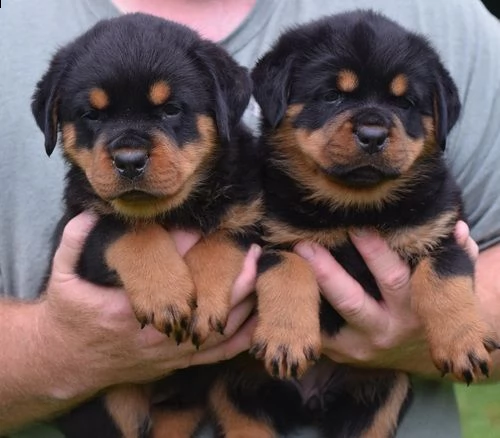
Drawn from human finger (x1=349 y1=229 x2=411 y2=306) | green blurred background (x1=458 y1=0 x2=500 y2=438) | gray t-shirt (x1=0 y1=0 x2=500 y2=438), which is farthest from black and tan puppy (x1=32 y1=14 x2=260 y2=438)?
green blurred background (x1=458 y1=0 x2=500 y2=438)

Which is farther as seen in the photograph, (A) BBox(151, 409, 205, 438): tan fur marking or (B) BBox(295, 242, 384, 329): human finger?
(A) BBox(151, 409, 205, 438): tan fur marking

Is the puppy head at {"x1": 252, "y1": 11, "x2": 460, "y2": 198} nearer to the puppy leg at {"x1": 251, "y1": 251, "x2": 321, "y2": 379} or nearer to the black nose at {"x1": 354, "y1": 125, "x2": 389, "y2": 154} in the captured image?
the black nose at {"x1": 354, "y1": 125, "x2": 389, "y2": 154}

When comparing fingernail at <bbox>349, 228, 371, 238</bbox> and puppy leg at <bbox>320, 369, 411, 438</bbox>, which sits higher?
fingernail at <bbox>349, 228, 371, 238</bbox>

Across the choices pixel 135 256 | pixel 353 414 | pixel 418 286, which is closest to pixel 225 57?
pixel 135 256

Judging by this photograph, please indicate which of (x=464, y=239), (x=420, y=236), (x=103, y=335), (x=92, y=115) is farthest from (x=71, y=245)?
(x=464, y=239)

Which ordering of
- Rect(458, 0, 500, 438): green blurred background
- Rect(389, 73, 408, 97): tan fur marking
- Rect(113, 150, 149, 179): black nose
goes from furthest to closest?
Rect(458, 0, 500, 438): green blurred background, Rect(389, 73, 408, 97): tan fur marking, Rect(113, 150, 149, 179): black nose

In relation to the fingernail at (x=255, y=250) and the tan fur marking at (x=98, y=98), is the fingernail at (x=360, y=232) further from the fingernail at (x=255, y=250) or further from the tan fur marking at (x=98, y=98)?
the tan fur marking at (x=98, y=98)
